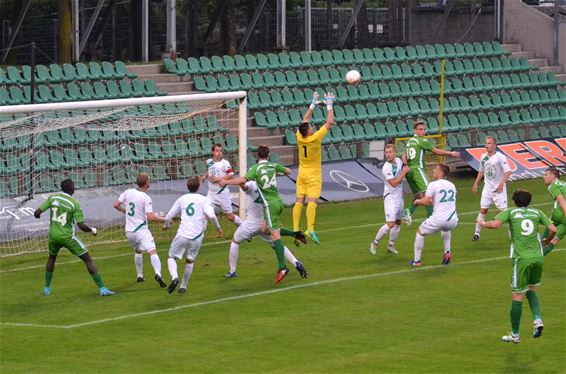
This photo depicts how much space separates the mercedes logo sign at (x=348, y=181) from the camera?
31859 millimetres

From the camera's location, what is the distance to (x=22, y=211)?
25.8 m

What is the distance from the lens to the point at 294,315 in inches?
726

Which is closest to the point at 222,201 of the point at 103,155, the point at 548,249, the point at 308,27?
the point at 103,155

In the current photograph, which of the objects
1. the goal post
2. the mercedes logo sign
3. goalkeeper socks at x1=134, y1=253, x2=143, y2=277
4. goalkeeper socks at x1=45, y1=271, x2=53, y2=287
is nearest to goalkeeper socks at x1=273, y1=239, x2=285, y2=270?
goalkeeper socks at x1=134, y1=253, x2=143, y2=277

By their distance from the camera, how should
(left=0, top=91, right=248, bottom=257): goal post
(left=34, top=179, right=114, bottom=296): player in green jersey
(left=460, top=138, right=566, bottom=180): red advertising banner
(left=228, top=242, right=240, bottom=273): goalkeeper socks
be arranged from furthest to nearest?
(left=460, top=138, right=566, bottom=180): red advertising banner → (left=0, top=91, right=248, bottom=257): goal post → (left=228, top=242, right=240, bottom=273): goalkeeper socks → (left=34, top=179, right=114, bottom=296): player in green jersey

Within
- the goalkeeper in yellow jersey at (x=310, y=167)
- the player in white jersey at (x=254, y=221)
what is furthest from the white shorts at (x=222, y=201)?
the player in white jersey at (x=254, y=221)

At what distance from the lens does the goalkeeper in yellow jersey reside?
23.1 meters

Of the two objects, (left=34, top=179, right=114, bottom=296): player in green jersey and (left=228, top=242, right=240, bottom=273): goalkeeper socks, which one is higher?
(left=34, top=179, right=114, bottom=296): player in green jersey

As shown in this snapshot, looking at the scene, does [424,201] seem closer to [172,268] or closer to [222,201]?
[172,268]

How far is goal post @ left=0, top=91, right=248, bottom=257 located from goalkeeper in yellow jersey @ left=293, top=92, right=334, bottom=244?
3.08 m

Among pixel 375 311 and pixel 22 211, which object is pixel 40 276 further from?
pixel 375 311

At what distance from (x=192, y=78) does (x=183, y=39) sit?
7.30m

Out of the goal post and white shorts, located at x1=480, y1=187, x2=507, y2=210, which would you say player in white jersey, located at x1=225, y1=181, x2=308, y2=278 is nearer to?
the goal post

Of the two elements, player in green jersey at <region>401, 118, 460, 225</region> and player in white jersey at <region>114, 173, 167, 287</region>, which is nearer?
player in white jersey at <region>114, 173, 167, 287</region>
